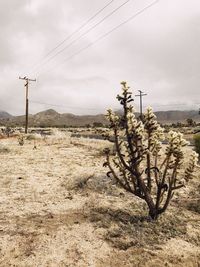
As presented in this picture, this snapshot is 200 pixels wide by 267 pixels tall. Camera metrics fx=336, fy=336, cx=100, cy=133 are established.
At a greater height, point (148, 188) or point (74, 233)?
point (148, 188)

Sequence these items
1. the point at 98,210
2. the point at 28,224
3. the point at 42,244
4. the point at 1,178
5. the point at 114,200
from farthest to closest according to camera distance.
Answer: the point at 1,178 < the point at 114,200 < the point at 98,210 < the point at 28,224 < the point at 42,244

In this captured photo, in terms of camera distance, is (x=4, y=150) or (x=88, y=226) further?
(x=4, y=150)

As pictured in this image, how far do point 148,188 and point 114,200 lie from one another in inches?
69.5

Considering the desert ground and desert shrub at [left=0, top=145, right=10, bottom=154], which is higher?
desert shrub at [left=0, top=145, right=10, bottom=154]

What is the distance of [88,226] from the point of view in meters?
8.30

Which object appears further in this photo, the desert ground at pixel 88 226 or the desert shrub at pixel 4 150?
the desert shrub at pixel 4 150

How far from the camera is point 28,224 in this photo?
27.7ft

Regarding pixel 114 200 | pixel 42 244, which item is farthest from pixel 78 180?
pixel 42 244

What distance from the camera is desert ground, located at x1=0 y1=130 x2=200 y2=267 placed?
689 centimetres

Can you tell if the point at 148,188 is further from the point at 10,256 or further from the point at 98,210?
the point at 10,256

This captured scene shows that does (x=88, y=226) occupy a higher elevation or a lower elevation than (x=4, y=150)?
lower

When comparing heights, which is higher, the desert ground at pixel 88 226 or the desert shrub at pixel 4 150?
the desert shrub at pixel 4 150

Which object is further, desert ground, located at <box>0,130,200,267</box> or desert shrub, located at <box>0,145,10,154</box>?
desert shrub, located at <box>0,145,10,154</box>

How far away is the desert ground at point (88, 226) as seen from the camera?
6.89m
